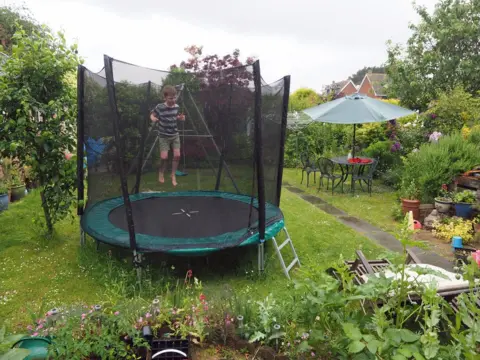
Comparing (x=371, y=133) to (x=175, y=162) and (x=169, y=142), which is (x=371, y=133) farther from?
(x=169, y=142)

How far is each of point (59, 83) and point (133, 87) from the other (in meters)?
0.67

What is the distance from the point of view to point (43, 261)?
310 centimetres

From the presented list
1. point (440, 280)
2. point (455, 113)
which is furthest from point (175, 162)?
point (455, 113)

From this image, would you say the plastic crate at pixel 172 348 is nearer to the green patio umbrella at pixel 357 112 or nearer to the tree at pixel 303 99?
the green patio umbrella at pixel 357 112

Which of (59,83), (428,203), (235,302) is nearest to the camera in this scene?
(235,302)

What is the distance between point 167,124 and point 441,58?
33.2 ft

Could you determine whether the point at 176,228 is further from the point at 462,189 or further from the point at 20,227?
the point at 462,189

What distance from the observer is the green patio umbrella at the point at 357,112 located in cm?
558

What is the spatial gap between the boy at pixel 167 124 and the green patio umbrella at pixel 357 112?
2.75m

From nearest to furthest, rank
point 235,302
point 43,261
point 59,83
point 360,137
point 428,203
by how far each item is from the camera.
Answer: point 235,302
point 43,261
point 59,83
point 428,203
point 360,137

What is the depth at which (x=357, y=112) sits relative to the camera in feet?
19.0

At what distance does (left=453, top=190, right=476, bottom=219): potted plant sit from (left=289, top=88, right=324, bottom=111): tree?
811 centimetres

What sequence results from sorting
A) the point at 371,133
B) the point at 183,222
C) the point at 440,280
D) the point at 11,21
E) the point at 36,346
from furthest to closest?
the point at 11,21 < the point at 371,133 < the point at 183,222 < the point at 440,280 < the point at 36,346

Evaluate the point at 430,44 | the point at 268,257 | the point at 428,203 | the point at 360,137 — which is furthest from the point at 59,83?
the point at 430,44
